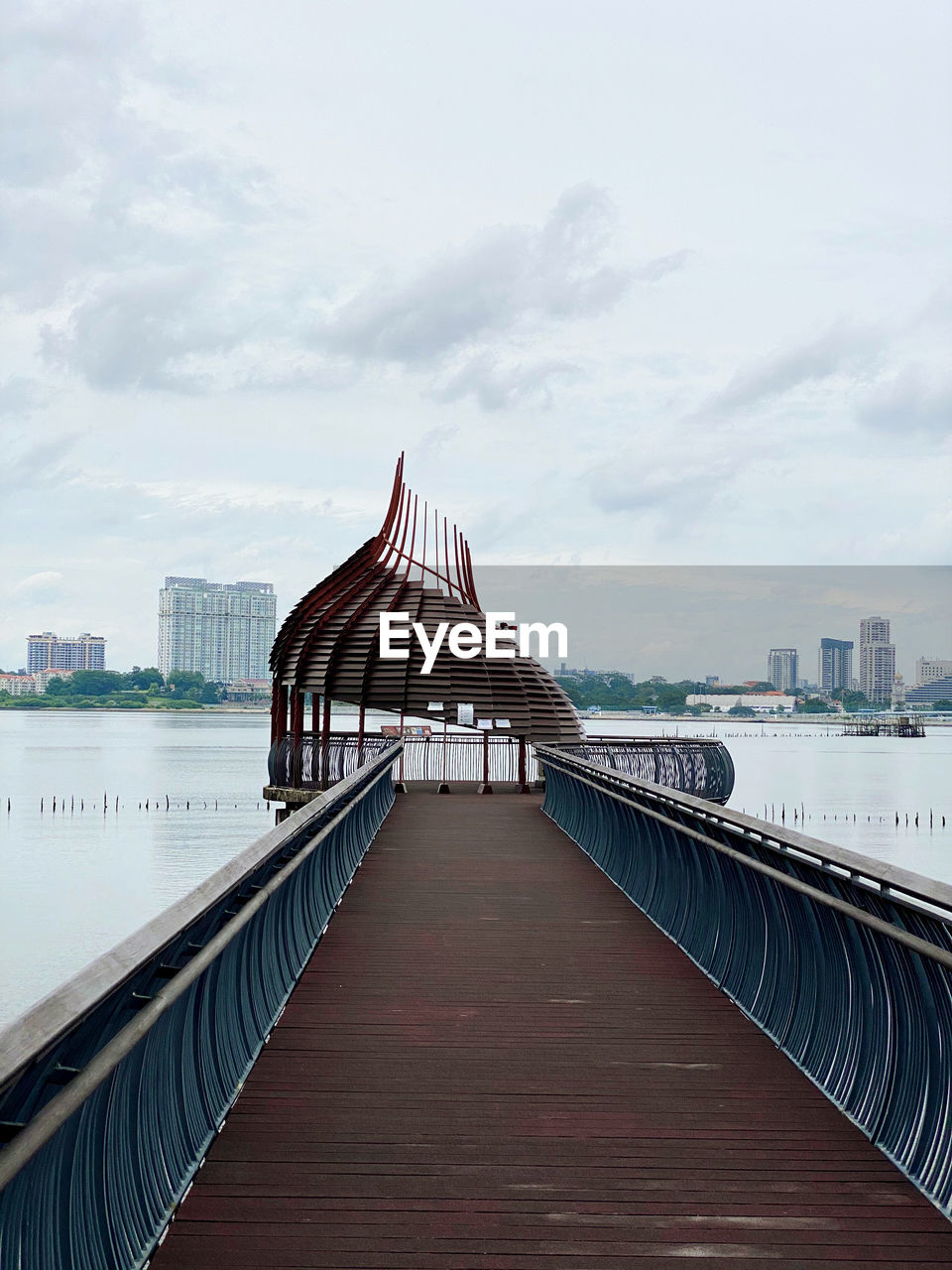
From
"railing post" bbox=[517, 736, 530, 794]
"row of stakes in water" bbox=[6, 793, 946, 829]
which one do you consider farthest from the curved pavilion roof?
"row of stakes in water" bbox=[6, 793, 946, 829]

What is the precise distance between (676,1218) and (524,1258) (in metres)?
0.62

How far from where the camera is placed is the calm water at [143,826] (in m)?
41.0

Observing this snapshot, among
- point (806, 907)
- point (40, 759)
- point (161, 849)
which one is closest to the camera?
point (806, 907)

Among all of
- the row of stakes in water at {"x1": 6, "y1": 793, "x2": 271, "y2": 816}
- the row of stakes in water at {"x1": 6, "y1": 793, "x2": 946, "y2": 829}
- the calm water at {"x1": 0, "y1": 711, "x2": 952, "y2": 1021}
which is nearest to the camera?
the calm water at {"x1": 0, "y1": 711, "x2": 952, "y2": 1021}

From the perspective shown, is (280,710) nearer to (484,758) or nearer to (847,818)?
(484,758)

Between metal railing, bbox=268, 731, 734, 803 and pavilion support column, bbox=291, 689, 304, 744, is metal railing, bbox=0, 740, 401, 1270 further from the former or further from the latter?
pavilion support column, bbox=291, 689, 304, 744

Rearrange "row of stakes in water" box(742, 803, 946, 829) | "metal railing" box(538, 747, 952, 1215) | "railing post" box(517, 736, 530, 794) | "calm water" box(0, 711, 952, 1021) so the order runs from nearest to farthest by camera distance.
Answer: "metal railing" box(538, 747, 952, 1215) → "railing post" box(517, 736, 530, 794) → "calm water" box(0, 711, 952, 1021) → "row of stakes in water" box(742, 803, 946, 829)

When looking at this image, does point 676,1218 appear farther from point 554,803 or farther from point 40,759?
point 40,759

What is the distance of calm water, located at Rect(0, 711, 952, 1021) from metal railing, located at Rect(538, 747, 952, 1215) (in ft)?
49.3

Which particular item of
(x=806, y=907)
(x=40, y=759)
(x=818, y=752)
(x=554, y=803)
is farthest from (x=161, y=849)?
(x=818, y=752)

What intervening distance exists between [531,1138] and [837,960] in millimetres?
1779

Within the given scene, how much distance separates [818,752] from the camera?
16538cm

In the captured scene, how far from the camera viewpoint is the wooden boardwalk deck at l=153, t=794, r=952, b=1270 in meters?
4.20

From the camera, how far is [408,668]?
2892 centimetres
